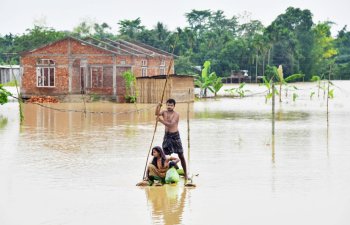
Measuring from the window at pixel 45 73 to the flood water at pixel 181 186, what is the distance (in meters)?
13.5

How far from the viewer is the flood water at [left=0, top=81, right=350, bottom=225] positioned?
8.90m

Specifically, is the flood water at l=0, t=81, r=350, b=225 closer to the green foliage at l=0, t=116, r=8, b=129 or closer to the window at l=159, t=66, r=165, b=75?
the green foliage at l=0, t=116, r=8, b=129

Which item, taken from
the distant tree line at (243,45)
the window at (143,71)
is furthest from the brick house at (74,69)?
the distant tree line at (243,45)

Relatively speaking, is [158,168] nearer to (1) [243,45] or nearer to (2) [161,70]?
(2) [161,70]

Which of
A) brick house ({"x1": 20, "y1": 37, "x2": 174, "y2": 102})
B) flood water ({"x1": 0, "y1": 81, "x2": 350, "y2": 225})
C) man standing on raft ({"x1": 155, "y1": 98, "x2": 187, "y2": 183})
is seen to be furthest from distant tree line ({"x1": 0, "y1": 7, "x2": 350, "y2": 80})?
man standing on raft ({"x1": 155, "y1": 98, "x2": 187, "y2": 183})

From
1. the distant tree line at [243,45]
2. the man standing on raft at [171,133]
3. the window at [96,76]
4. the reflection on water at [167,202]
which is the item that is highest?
the distant tree line at [243,45]

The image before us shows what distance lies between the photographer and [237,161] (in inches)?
535

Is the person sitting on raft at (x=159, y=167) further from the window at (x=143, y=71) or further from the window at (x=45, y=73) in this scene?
the window at (x=143, y=71)

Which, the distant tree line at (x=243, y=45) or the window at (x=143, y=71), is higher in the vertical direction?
the distant tree line at (x=243, y=45)

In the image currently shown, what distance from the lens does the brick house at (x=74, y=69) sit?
34.5m

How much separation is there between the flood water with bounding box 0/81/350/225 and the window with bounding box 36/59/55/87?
13495 mm

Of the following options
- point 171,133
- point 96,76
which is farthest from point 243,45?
point 171,133

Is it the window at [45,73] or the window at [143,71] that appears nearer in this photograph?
the window at [45,73]

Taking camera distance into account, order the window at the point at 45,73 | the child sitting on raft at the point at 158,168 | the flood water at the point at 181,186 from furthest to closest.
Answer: the window at the point at 45,73, the child sitting on raft at the point at 158,168, the flood water at the point at 181,186
